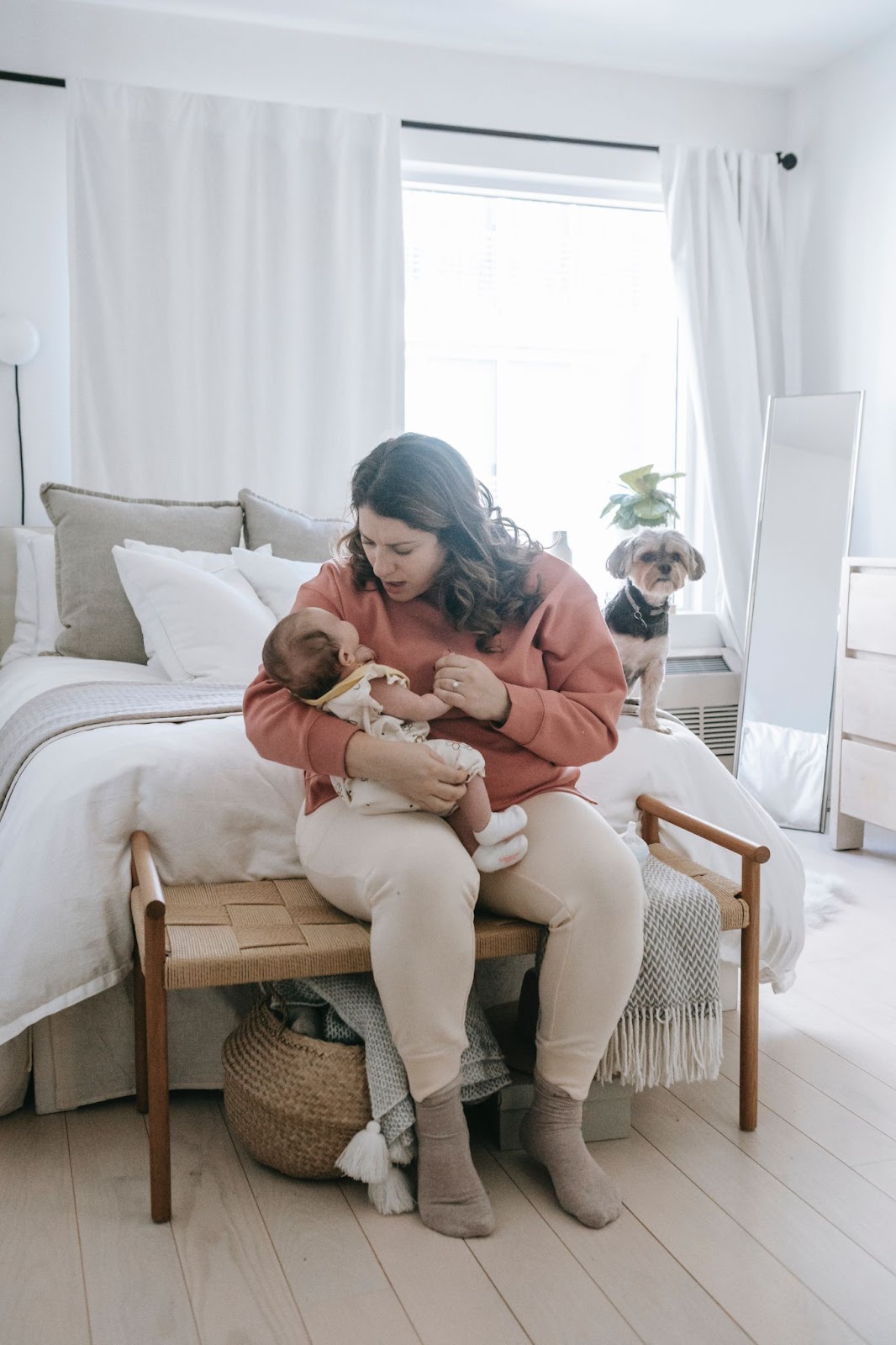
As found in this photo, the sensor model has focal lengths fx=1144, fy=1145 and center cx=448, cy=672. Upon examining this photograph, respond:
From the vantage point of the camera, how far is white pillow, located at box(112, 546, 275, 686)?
257 cm

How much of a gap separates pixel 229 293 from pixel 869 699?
230 cm

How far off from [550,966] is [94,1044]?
77 cm

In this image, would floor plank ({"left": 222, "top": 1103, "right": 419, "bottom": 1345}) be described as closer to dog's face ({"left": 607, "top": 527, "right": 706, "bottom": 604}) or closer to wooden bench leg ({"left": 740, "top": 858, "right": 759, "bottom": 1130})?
wooden bench leg ({"left": 740, "top": 858, "right": 759, "bottom": 1130})

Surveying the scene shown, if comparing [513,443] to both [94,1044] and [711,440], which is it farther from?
[94,1044]

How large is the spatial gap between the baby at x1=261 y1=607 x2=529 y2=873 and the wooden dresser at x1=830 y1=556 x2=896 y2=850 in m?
1.96

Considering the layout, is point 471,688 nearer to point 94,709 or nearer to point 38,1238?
point 94,709

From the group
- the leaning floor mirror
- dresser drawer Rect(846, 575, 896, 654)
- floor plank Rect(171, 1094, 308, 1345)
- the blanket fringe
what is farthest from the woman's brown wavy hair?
the leaning floor mirror

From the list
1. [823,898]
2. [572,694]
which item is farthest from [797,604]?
[572,694]

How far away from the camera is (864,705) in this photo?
330 cm

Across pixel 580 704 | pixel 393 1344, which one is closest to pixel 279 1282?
pixel 393 1344

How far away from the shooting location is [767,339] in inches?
167

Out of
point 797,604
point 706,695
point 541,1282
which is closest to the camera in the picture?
point 541,1282

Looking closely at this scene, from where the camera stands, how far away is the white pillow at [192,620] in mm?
2574

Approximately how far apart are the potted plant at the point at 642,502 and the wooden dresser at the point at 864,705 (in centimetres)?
61
